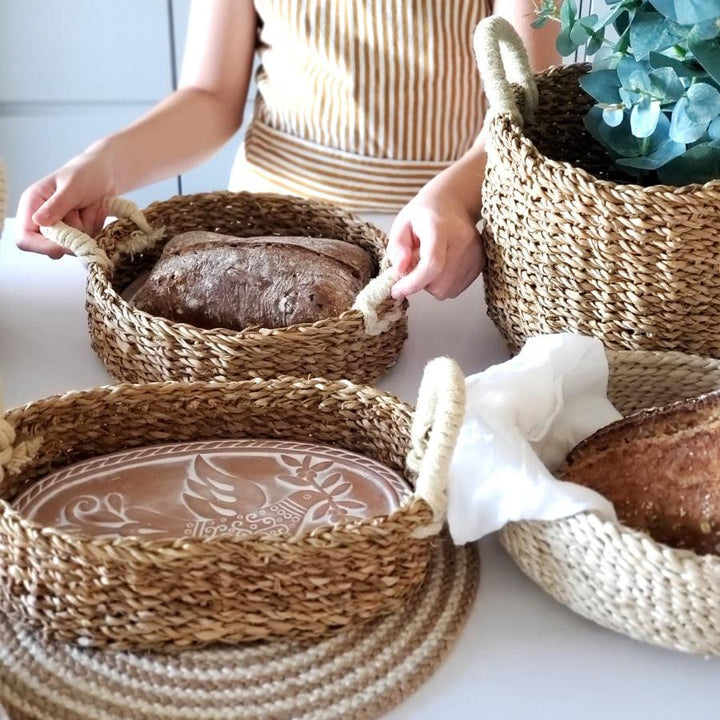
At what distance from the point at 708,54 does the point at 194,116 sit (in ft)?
2.18

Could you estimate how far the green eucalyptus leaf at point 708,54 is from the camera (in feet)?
A: 1.74

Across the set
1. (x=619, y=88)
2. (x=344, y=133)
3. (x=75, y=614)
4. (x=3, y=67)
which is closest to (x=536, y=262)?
(x=619, y=88)

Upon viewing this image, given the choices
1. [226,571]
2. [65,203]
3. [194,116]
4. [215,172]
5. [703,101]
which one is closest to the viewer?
[226,571]

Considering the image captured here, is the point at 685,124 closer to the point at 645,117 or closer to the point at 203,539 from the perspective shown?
the point at 645,117

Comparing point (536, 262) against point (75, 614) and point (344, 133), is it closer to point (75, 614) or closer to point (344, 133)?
point (75, 614)

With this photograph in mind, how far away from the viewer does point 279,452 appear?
22.0 inches

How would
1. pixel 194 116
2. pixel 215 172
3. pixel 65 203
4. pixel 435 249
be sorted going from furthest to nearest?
1. pixel 215 172
2. pixel 194 116
3. pixel 65 203
4. pixel 435 249

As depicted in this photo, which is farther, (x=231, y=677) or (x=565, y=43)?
(x=565, y=43)

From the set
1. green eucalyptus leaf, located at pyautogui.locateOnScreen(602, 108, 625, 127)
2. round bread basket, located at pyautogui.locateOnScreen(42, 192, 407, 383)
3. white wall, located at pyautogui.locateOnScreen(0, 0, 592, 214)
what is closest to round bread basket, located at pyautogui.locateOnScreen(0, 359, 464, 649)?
round bread basket, located at pyautogui.locateOnScreen(42, 192, 407, 383)

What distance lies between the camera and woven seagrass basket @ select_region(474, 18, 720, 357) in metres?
0.55

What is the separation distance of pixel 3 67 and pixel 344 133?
103cm

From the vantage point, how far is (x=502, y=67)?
0.66 m

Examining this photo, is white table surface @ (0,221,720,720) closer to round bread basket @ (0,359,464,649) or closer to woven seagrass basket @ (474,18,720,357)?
round bread basket @ (0,359,464,649)

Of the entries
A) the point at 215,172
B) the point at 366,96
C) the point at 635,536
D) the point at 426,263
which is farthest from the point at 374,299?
the point at 215,172
